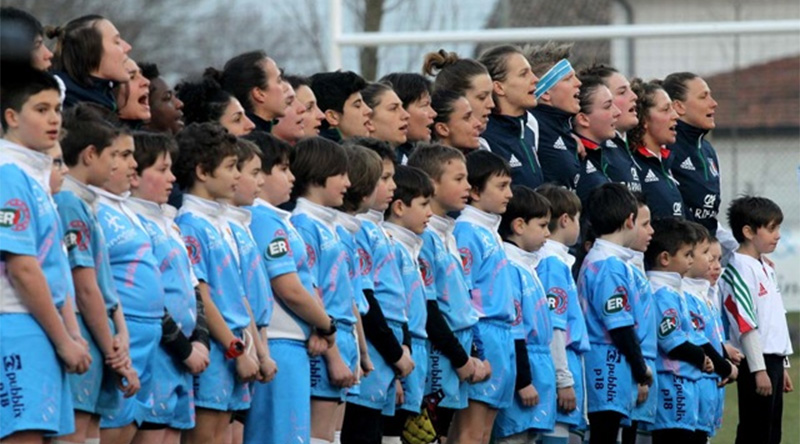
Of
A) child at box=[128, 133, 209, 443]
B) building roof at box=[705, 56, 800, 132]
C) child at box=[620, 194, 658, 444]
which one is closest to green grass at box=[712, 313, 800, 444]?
child at box=[620, 194, 658, 444]

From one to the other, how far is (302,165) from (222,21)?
23.6 m

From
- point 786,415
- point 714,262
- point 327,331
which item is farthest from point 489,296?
point 786,415

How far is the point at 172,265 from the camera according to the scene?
17.3 feet

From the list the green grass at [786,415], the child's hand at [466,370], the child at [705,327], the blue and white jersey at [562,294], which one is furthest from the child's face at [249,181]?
the green grass at [786,415]

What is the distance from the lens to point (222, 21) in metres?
29.4

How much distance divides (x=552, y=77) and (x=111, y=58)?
2.81 m

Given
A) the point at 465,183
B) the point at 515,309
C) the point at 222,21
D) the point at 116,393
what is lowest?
the point at 116,393

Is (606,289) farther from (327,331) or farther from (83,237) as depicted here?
(83,237)

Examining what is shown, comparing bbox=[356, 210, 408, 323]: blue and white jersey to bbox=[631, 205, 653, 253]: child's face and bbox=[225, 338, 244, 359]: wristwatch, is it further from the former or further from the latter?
bbox=[631, 205, 653, 253]: child's face

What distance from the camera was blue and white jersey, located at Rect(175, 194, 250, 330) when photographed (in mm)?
5543

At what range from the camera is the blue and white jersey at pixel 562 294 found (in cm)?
713

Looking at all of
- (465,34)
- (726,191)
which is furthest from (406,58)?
(726,191)

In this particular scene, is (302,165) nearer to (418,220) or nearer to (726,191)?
(418,220)

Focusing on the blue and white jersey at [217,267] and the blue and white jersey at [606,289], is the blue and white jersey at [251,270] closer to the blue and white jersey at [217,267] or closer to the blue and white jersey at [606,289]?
the blue and white jersey at [217,267]
